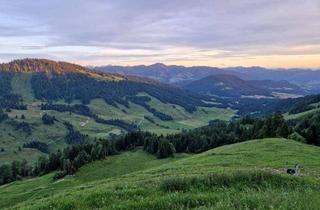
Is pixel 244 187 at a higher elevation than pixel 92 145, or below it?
higher

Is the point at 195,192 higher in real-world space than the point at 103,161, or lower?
higher

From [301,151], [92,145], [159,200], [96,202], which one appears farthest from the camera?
[92,145]

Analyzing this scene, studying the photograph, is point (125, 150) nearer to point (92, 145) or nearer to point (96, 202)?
point (92, 145)

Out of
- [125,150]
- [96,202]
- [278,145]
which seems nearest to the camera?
[96,202]

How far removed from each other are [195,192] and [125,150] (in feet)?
430

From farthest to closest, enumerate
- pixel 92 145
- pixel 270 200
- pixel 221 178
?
pixel 92 145, pixel 221 178, pixel 270 200

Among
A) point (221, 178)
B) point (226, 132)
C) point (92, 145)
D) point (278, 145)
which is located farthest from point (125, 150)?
point (221, 178)

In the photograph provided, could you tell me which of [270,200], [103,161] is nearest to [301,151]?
[270,200]

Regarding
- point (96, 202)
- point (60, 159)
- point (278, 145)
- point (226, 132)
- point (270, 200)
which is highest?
point (270, 200)

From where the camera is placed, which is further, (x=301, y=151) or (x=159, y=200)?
(x=301, y=151)

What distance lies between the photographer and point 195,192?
61.6ft

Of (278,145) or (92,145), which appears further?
(92,145)

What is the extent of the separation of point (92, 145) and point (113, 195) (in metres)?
121

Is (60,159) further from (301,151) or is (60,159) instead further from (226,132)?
(301,151)
